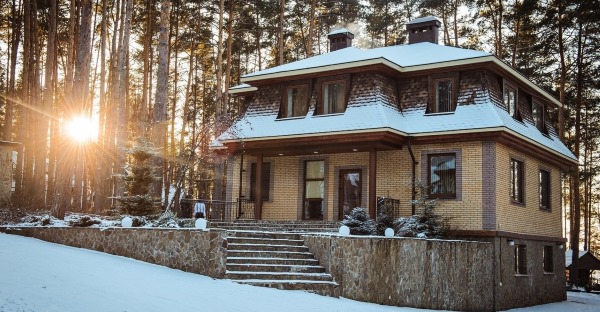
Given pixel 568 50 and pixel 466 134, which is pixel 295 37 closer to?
pixel 568 50

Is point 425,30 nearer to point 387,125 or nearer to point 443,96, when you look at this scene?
point 443,96

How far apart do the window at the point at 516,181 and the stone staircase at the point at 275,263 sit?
7803mm

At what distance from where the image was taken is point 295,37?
4069 centimetres

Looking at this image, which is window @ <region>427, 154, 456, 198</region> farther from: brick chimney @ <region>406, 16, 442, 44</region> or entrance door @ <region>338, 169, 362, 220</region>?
brick chimney @ <region>406, 16, 442, 44</region>

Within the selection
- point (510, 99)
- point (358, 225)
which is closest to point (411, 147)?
point (358, 225)

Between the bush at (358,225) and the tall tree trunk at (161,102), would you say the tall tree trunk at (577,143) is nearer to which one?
the bush at (358,225)

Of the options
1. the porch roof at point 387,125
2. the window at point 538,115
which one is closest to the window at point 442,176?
the porch roof at point 387,125

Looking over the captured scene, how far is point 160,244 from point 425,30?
1521 cm

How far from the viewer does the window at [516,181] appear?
20453mm

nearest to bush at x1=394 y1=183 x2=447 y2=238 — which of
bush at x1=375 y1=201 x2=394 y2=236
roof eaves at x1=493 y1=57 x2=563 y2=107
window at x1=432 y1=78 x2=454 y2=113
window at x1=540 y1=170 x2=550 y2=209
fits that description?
bush at x1=375 y1=201 x2=394 y2=236

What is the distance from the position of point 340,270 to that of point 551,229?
38.2ft

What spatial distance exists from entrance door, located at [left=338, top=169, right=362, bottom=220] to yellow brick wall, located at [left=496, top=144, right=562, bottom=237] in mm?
4488

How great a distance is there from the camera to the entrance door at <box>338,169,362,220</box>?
2114 centimetres

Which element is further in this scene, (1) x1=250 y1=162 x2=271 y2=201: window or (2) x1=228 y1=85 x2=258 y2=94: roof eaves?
(2) x1=228 y1=85 x2=258 y2=94: roof eaves
